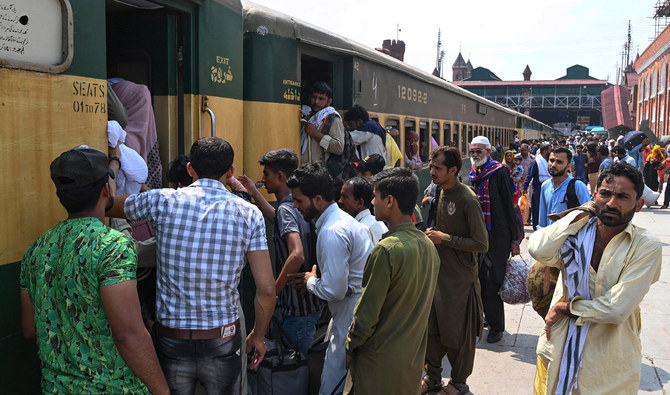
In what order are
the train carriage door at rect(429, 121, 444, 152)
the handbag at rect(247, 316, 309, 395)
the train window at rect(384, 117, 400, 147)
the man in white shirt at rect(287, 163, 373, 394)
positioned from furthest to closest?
the train carriage door at rect(429, 121, 444, 152) < the train window at rect(384, 117, 400, 147) < the handbag at rect(247, 316, 309, 395) < the man in white shirt at rect(287, 163, 373, 394)

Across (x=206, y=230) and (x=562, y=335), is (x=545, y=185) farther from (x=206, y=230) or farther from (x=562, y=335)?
(x=206, y=230)

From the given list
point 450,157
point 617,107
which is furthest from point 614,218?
point 617,107

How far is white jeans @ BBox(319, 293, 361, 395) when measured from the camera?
3.36m

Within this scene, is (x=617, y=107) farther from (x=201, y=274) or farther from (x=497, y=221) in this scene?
(x=201, y=274)

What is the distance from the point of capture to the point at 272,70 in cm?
504

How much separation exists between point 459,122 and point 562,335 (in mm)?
11103

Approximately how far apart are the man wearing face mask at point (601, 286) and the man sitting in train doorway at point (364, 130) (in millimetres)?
3501

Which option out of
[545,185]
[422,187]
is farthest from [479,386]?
[422,187]

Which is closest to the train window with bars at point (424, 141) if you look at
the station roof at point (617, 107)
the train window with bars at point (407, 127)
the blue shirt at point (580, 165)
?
the train window with bars at point (407, 127)

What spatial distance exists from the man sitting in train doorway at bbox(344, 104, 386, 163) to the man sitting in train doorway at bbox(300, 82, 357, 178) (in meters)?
0.68

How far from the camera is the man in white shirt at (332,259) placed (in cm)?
330

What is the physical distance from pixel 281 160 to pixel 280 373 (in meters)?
1.34

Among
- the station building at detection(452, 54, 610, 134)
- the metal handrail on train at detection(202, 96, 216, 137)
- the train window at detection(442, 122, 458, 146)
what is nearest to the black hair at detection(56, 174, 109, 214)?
the metal handrail on train at detection(202, 96, 216, 137)

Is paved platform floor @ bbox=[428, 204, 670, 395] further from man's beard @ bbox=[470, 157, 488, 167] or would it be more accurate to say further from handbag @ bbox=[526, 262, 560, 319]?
man's beard @ bbox=[470, 157, 488, 167]
